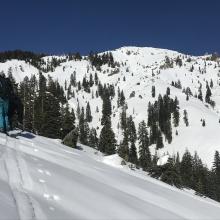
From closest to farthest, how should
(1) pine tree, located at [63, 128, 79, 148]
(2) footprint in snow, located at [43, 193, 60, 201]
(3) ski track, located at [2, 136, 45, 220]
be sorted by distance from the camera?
1. (3) ski track, located at [2, 136, 45, 220]
2. (2) footprint in snow, located at [43, 193, 60, 201]
3. (1) pine tree, located at [63, 128, 79, 148]

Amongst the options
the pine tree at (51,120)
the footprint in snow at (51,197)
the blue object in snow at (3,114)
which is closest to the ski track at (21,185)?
the footprint in snow at (51,197)

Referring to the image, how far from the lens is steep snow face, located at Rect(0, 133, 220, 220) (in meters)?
7.07

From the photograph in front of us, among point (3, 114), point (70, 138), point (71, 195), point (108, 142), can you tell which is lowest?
point (108, 142)

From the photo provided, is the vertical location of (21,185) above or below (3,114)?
above

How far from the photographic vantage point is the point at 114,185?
10.6m

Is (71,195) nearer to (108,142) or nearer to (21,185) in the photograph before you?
(21,185)

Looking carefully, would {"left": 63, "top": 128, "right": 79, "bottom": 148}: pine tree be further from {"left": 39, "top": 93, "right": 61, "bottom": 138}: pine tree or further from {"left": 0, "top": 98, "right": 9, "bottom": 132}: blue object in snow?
{"left": 39, "top": 93, "right": 61, "bottom": 138}: pine tree

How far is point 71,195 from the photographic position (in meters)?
8.26

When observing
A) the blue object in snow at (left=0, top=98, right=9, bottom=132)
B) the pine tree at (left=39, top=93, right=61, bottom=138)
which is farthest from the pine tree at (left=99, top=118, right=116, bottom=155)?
the blue object in snow at (left=0, top=98, right=9, bottom=132)

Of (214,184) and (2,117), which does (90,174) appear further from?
(214,184)

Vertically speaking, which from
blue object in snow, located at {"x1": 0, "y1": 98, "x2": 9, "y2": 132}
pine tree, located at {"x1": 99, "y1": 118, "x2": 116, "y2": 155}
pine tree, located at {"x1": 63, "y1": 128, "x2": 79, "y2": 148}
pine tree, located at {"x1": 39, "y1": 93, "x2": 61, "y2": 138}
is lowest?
pine tree, located at {"x1": 99, "y1": 118, "x2": 116, "y2": 155}

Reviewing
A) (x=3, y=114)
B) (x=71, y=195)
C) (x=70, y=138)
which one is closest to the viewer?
(x=71, y=195)

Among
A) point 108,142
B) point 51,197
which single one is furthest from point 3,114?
point 108,142

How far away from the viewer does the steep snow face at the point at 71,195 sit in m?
7.07
